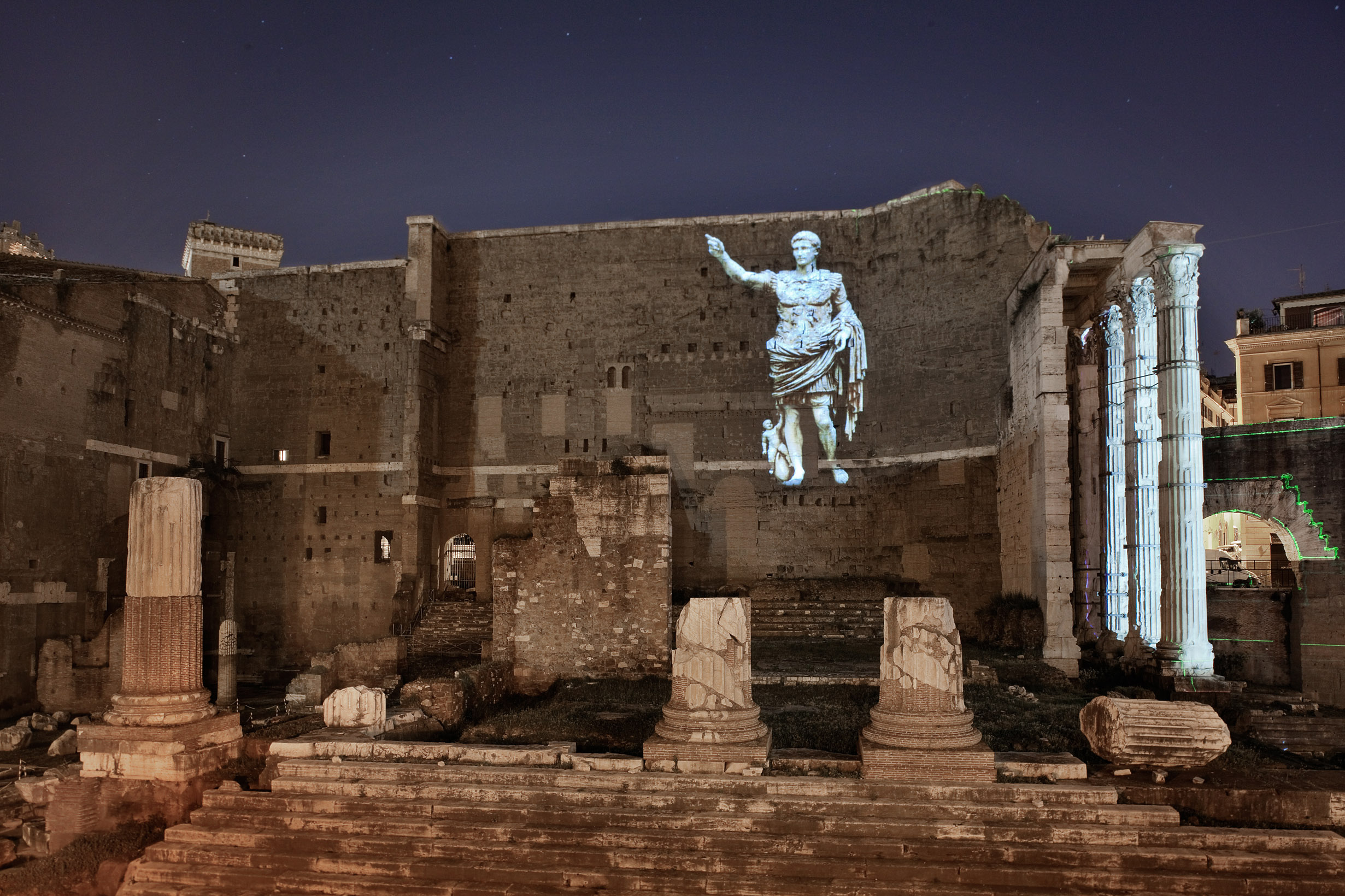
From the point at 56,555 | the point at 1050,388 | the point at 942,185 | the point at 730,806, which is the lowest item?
the point at 730,806

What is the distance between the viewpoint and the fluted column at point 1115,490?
15.4 metres

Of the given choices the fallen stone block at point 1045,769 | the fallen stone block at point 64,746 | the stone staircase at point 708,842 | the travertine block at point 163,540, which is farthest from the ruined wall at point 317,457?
the fallen stone block at point 1045,769

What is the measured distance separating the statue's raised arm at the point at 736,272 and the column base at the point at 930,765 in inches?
672

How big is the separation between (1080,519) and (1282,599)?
4158 mm

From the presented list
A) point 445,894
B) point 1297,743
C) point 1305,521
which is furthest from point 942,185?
point 445,894

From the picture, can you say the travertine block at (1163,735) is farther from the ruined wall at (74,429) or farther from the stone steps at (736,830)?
the ruined wall at (74,429)

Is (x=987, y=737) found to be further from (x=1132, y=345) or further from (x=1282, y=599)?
(x=1282, y=599)

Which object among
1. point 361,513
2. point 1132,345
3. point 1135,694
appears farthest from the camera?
point 361,513

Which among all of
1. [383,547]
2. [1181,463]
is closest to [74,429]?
[383,547]

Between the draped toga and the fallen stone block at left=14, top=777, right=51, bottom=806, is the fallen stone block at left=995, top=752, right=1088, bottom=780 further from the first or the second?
the draped toga

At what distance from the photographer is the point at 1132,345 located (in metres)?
14.8

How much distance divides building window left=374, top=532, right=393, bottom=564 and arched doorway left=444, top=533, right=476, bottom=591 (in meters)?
2.09

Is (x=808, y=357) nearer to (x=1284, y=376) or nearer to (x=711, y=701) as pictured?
(x=711, y=701)

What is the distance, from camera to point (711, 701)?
790 centimetres
